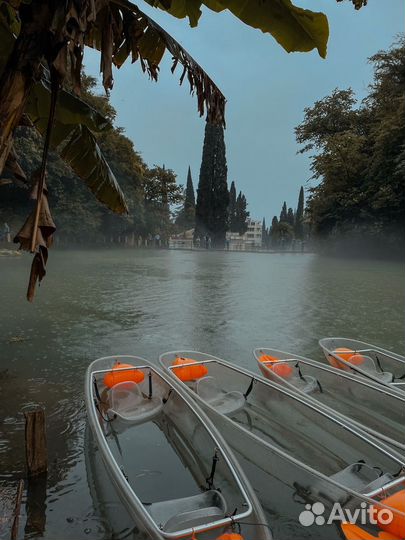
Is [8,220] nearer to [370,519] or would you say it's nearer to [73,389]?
[73,389]

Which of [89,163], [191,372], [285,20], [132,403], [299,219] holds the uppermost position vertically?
[299,219]

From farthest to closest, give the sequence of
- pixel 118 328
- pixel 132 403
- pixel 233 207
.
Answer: pixel 233 207
pixel 118 328
pixel 132 403

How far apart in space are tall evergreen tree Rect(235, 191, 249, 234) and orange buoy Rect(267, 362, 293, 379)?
72.5 meters

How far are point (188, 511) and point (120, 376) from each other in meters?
2.17

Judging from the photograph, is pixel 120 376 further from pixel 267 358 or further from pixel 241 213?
pixel 241 213

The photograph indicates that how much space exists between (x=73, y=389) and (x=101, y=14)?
4470 millimetres

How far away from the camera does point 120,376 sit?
5.07 m

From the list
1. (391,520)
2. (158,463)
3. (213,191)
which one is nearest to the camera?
(391,520)

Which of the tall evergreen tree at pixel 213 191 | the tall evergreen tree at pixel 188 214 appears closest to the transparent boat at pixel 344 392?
the tall evergreen tree at pixel 213 191

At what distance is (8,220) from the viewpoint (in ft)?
96.4

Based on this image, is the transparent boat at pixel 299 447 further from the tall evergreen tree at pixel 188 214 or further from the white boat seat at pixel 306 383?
the tall evergreen tree at pixel 188 214

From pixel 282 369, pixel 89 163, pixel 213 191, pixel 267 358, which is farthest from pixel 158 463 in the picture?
pixel 213 191

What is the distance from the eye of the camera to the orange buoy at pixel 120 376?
502cm

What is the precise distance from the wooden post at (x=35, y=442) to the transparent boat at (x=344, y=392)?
2.56 m
